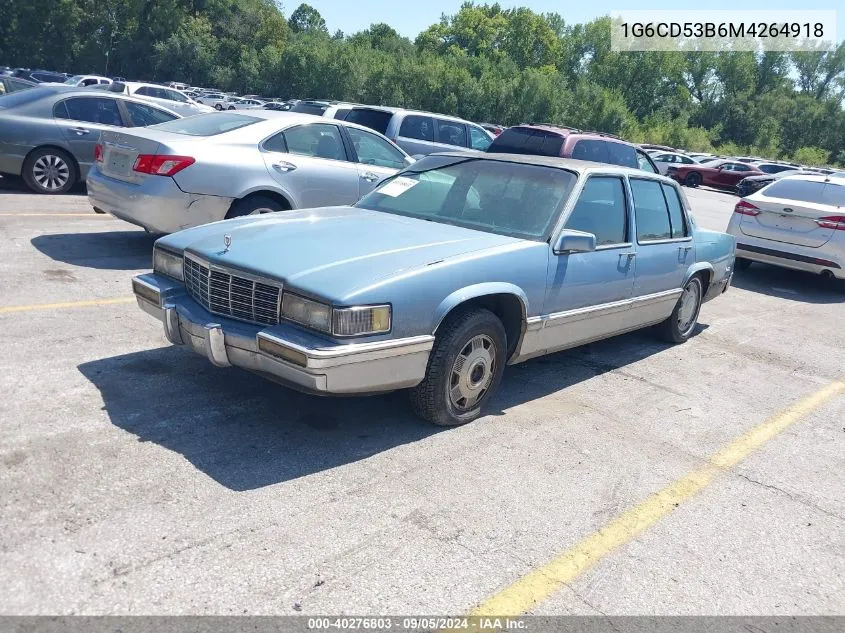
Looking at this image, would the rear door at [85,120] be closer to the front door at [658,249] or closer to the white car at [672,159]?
the front door at [658,249]

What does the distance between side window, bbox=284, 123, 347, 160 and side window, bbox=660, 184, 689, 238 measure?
364cm

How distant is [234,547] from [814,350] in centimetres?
648

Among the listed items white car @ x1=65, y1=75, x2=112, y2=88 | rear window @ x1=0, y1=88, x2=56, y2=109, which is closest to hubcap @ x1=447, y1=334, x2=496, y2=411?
rear window @ x1=0, y1=88, x2=56, y2=109

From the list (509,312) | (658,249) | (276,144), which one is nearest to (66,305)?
(276,144)

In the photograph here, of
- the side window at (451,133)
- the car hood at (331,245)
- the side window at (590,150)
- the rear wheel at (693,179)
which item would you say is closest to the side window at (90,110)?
the side window at (451,133)

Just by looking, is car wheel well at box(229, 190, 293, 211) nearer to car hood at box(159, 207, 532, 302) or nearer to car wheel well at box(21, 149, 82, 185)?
car hood at box(159, 207, 532, 302)

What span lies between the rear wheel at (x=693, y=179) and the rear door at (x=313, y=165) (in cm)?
2929

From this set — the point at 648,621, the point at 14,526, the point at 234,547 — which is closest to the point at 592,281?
the point at 648,621

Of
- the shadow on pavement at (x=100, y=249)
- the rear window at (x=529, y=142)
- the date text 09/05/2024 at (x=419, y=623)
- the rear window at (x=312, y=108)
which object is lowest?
the date text 09/05/2024 at (x=419, y=623)

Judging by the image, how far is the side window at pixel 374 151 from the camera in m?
8.98

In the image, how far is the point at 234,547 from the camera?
10.6 feet

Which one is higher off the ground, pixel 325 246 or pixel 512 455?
pixel 325 246

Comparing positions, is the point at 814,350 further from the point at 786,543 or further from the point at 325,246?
the point at 325,246

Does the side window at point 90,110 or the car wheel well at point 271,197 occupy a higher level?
the side window at point 90,110
